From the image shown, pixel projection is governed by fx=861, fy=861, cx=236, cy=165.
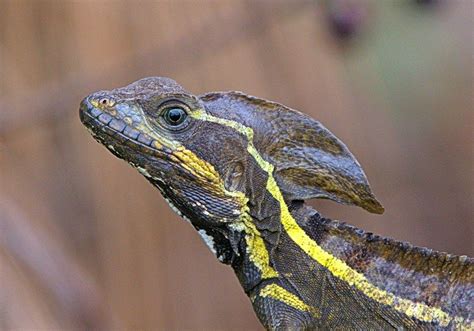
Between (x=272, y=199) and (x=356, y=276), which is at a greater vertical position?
(x=272, y=199)

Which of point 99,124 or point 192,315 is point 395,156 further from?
point 99,124

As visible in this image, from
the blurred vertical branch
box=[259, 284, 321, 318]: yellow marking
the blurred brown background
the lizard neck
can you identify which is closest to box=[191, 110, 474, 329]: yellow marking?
the lizard neck

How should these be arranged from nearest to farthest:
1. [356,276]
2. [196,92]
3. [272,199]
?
[356,276] → [272,199] → [196,92]

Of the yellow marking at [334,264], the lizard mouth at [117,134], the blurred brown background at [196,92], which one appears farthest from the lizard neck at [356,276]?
the blurred brown background at [196,92]

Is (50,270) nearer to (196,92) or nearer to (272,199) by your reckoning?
(272,199)

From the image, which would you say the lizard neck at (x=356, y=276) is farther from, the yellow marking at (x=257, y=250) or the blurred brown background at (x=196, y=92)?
the blurred brown background at (x=196, y=92)

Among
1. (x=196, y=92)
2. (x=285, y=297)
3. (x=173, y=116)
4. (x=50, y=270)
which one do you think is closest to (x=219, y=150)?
(x=173, y=116)

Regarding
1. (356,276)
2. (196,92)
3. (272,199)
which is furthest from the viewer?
(196,92)

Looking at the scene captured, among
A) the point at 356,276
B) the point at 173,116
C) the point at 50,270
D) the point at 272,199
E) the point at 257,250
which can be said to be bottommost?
the point at 356,276

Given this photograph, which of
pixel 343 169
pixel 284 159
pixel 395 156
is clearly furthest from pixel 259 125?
pixel 395 156
